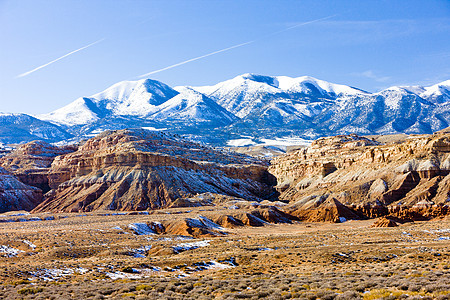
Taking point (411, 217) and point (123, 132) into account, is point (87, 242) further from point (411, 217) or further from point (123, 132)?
point (123, 132)

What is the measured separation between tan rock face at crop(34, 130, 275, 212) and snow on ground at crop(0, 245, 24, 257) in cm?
6457

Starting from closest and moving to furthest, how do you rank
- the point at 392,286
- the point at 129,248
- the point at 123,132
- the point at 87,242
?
the point at 392,286, the point at 129,248, the point at 87,242, the point at 123,132

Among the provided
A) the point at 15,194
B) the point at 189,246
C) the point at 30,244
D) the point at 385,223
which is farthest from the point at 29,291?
the point at 15,194

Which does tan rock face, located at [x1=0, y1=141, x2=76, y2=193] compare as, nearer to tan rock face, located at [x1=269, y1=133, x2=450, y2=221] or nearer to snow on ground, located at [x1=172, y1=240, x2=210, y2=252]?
tan rock face, located at [x1=269, y1=133, x2=450, y2=221]

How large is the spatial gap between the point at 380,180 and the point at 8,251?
273 ft

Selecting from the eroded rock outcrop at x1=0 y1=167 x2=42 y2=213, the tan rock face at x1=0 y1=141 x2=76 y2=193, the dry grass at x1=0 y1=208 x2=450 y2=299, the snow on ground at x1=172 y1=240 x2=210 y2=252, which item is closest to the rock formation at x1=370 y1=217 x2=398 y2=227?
the dry grass at x1=0 y1=208 x2=450 y2=299

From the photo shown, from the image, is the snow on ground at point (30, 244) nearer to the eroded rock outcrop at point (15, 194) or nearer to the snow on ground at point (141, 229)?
the snow on ground at point (141, 229)

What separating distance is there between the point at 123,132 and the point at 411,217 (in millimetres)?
114208

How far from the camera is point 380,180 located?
112m

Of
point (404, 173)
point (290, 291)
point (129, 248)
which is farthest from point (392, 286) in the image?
point (404, 173)

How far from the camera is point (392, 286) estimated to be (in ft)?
81.9

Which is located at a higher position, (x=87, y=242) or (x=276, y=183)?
(x=87, y=242)

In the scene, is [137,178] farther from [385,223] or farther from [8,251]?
[8,251]

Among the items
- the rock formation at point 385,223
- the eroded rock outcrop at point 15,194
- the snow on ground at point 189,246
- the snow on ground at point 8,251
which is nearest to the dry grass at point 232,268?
the snow on ground at point 8,251
